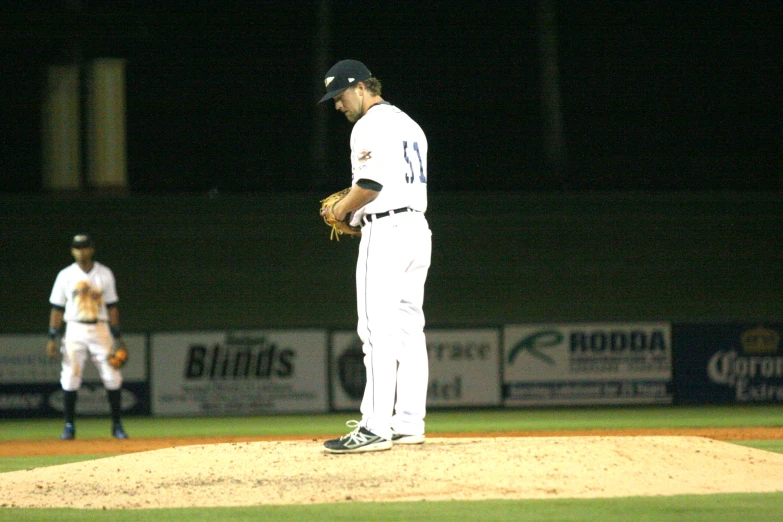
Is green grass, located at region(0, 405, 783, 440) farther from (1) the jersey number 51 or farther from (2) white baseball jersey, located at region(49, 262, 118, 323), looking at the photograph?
(1) the jersey number 51

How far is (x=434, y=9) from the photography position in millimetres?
20344

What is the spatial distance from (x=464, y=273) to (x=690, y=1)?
6.70 metres

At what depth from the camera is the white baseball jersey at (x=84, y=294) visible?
11359mm

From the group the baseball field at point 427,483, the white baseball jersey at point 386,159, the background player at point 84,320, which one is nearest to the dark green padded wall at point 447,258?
the background player at point 84,320

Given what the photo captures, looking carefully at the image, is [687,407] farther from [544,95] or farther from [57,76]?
[57,76]

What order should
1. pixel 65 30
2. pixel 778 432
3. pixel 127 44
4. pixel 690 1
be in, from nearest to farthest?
pixel 778 432 < pixel 65 30 < pixel 127 44 < pixel 690 1

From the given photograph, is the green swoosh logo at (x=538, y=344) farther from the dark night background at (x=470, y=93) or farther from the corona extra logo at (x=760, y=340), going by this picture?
the dark night background at (x=470, y=93)

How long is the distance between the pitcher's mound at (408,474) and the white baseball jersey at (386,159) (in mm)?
1340

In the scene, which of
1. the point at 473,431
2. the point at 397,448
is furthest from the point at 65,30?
the point at 397,448

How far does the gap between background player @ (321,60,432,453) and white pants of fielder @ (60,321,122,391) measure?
19.0 ft

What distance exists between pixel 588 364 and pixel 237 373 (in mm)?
4584

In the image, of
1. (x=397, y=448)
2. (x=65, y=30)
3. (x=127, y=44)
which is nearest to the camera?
(x=397, y=448)

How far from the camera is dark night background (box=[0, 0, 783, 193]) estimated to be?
19531 mm

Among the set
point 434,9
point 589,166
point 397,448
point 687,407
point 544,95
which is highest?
point 434,9
